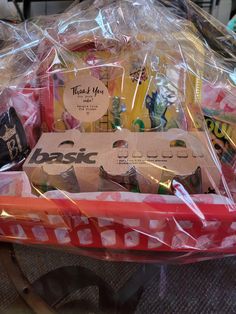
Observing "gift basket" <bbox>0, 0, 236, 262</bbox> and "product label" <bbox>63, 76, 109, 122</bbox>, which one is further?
"product label" <bbox>63, 76, 109, 122</bbox>

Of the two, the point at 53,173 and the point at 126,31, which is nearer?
the point at 53,173

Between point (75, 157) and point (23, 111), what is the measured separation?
8.7 inches

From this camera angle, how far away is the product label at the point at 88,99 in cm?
71

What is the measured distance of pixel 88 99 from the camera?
713mm

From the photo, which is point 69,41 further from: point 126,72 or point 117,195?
point 117,195

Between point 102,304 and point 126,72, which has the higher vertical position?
point 126,72

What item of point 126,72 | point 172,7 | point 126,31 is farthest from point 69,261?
point 172,7

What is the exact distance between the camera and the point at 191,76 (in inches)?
29.2

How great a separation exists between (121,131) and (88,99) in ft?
0.36

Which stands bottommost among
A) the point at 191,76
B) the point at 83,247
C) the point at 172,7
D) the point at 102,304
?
the point at 102,304

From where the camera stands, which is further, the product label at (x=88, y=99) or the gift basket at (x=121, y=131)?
the product label at (x=88, y=99)

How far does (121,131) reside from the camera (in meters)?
0.67

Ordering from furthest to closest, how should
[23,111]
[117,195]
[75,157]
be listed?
[23,111] < [75,157] < [117,195]

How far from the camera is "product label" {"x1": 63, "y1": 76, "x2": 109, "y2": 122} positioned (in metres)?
0.71
